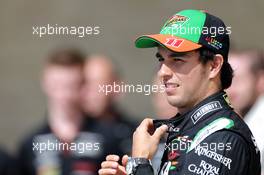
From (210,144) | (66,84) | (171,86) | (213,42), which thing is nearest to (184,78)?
(171,86)

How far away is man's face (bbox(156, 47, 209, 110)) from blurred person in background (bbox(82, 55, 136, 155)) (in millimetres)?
1352

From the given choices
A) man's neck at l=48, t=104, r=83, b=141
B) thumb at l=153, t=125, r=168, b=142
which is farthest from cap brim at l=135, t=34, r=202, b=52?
man's neck at l=48, t=104, r=83, b=141

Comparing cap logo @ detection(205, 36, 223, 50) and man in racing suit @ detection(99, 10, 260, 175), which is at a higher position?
cap logo @ detection(205, 36, 223, 50)

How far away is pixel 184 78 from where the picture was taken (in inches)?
117

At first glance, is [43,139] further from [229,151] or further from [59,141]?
[229,151]

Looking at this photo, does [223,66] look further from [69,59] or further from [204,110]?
[69,59]

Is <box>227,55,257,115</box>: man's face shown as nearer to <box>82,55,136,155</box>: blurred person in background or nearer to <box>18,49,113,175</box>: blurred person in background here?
<box>82,55,136,155</box>: blurred person in background

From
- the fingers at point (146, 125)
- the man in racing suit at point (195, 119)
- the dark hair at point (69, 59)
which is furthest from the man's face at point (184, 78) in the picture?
the dark hair at point (69, 59)

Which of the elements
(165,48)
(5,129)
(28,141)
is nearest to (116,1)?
(5,129)

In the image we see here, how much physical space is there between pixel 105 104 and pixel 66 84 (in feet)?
1.06

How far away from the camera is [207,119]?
9.49 ft

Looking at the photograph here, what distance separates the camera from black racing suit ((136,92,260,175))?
2781 millimetres

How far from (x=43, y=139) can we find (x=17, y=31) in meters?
1.89

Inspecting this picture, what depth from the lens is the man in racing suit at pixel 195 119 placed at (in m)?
2.80
